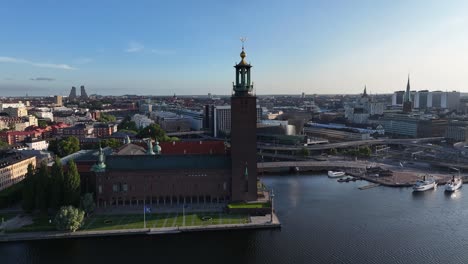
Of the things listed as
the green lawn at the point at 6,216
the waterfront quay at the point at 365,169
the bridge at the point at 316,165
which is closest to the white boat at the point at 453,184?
the waterfront quay at the point at 365,169

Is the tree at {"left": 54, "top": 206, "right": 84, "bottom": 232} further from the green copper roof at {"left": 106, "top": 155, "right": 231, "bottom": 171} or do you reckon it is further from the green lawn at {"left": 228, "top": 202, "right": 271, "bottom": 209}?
the green lawn at {"left": 228, "top": 202, "right": 271, "bottom": 209}

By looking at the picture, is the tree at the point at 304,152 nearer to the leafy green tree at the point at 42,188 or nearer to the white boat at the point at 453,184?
the white boat at the point at 453,184

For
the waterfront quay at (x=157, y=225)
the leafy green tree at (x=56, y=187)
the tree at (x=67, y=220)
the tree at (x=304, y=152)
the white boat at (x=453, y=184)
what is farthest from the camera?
the tree at (x=304, y=152)

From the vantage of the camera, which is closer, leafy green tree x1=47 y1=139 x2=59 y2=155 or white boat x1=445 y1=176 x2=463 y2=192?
white boat x1=445 y1=176 x2=463 y2=192

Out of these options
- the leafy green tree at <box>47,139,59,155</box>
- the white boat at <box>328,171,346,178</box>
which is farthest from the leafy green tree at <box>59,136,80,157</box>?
the white boat at <box>328,171,346,178</box>

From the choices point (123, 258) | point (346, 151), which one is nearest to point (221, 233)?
point (123, 258)

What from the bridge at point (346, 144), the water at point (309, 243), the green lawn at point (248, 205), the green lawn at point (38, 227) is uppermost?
the bridge at point (346, 144)
